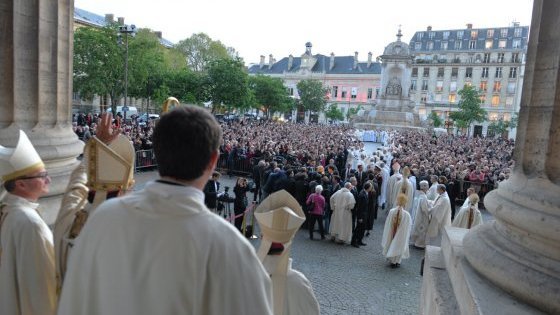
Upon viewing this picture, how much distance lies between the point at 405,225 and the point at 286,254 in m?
7.56

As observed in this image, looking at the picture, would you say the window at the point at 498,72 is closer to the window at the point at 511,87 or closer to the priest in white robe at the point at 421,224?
the window at the point at 511,87

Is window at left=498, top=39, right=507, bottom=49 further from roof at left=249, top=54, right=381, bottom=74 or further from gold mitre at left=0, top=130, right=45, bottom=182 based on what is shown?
gold mitre at left=0, top=130, right=45, bottom=182

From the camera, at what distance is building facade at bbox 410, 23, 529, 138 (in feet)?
267

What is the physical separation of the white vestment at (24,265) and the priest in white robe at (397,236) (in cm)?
753

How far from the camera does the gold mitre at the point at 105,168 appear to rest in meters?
2.75

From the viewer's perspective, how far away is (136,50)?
37.7 m

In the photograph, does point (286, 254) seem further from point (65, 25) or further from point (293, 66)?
point (293, 66)

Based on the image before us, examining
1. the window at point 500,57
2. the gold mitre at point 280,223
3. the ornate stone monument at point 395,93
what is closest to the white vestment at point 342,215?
the gold mitre at point 280,223

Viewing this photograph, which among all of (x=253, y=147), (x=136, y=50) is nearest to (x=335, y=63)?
(x=136, y=50)

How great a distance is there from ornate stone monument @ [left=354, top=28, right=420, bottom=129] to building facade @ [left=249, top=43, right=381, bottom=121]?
2952cm

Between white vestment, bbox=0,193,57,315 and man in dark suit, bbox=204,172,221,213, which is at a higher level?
white vestment, bbox=0,193,57,315

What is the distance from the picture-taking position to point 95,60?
34906mm

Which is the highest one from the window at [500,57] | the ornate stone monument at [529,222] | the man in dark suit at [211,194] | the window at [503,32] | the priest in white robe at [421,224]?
the window at [503,32]

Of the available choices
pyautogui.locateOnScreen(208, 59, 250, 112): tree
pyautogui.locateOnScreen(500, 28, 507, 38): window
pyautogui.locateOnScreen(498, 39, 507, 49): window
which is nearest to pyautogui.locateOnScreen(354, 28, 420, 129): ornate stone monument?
pyautogui.locateOnScreen(208, 59, 250, 112): tree
